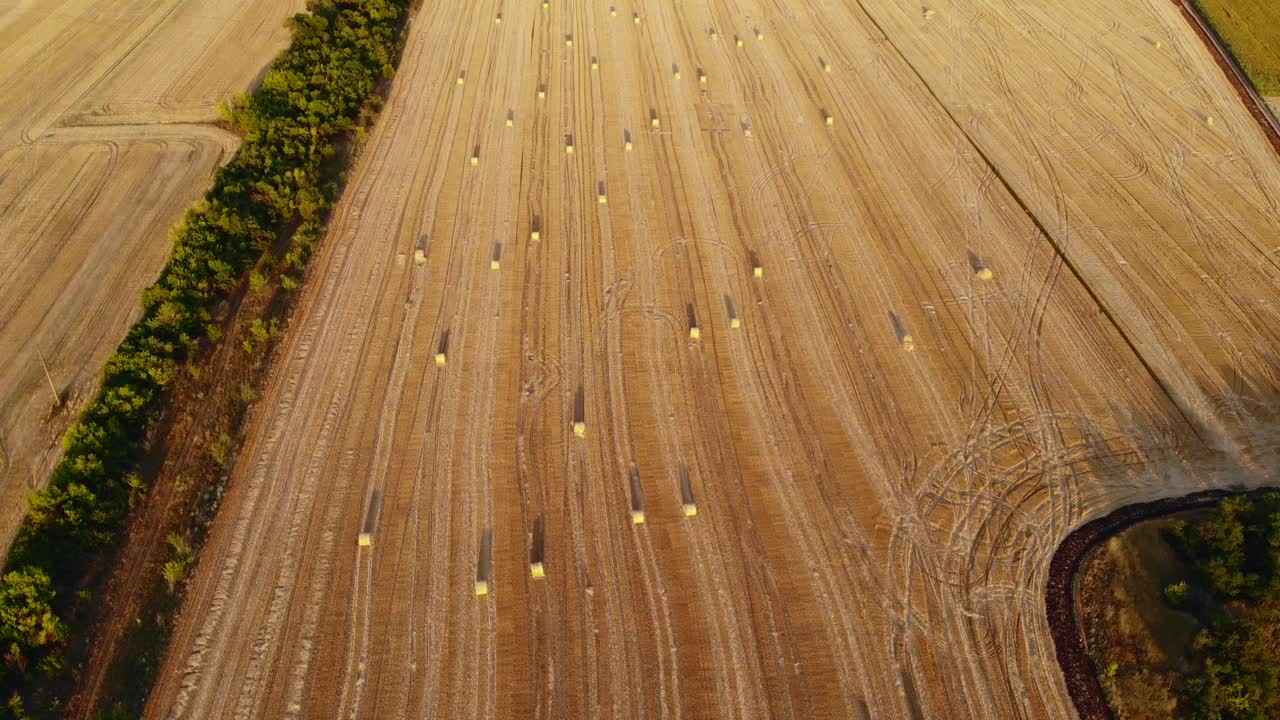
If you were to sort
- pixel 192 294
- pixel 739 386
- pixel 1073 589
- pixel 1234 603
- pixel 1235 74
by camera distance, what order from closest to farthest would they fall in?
pixel 1234 603 → pixel 1073 589 → pixel 739 386 → pixel 192 294 → pixel 1235 74

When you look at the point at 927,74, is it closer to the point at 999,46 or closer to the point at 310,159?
the point at 999,46

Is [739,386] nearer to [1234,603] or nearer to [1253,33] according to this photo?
[1234,603]

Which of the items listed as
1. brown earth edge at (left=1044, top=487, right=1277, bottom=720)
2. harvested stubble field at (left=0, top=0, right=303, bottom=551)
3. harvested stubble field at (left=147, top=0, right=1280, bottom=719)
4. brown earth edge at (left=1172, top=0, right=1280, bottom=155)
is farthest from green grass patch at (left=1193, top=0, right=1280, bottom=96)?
harvested stubble field at (left=0, top=0, right=303, bottom=551)

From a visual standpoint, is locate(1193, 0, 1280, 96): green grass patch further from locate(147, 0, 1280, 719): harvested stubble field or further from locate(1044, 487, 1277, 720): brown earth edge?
locate(1044, 487, 1277, 720): brown earth edge

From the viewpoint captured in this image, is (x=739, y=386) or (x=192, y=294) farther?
(x=192, y=294)

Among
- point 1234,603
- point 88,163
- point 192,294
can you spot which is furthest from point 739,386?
point 88,163

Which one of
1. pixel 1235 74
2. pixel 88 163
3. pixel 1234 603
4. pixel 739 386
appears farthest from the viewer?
pixel 1235 74

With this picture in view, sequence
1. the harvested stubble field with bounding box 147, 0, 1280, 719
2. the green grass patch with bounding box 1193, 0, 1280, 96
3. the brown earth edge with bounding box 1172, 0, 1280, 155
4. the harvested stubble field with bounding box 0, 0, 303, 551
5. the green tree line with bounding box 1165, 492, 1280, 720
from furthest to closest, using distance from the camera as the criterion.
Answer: the green grass patch with bounding box 1193, 0, 1280, 96
the brown earth edge with bounding box 1172, 0, 1280, 155
the harvested stubble field with bounding box 0, 0, 303, 551
the harvested stubble field with bounding box 147, 0, 1280, 719
the green tree line with bounding box 1165, 492, 1280, 720
